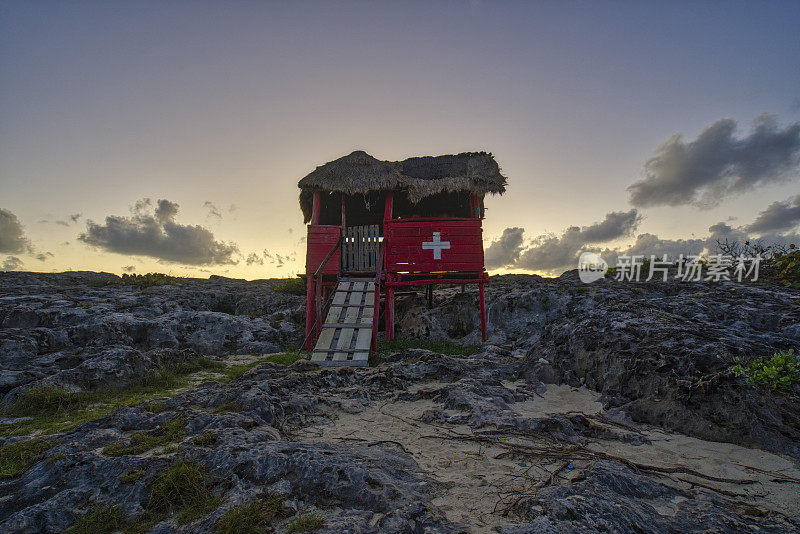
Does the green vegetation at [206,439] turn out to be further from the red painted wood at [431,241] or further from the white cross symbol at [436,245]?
Answer: the white cross symbol at [436,245]

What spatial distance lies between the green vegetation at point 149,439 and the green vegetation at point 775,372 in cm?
679

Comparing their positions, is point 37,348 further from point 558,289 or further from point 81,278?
point 558,289

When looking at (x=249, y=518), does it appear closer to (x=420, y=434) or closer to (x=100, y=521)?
(x=100, y=521)

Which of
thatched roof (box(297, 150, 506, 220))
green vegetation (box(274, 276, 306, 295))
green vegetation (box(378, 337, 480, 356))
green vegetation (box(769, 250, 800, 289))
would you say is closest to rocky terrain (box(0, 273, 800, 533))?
green vegetation (box(378, 337, 480, 356))

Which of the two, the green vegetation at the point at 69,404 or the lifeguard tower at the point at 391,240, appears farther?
the lifeguard tower at the point at 391,240

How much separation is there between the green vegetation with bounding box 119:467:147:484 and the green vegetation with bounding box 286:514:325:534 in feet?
4.85

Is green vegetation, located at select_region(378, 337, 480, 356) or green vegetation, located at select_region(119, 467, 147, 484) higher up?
green vegetation, located at select_region(119, 467, 147, 484)

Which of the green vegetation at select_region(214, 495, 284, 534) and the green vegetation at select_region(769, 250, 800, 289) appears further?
the green vegetation at select_region(769, 250, 800, 289)

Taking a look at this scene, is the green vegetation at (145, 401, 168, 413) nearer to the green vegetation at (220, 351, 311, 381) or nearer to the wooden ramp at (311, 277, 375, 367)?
the green vegetation at (220, 351, 311, 381)

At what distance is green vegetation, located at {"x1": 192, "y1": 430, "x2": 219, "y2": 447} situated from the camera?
11.4 feet

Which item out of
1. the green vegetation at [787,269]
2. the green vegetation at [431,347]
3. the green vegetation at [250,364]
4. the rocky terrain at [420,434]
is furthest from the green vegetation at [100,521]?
the green vegetation at [787,269]

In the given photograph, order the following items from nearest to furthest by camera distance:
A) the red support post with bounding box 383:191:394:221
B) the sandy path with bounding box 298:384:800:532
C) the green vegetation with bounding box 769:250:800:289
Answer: the sandy path with bounding box 298:384:800:532 < the red support post with bounding box 383:191:394:221 < the green vegetation with bounding box 769:250:800:289

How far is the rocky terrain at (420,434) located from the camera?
8.27ft

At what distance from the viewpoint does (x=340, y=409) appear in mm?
5250
